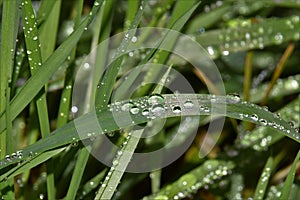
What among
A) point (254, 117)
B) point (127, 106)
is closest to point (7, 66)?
point (127, 106)

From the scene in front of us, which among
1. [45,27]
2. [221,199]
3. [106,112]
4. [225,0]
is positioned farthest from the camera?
[225,0]

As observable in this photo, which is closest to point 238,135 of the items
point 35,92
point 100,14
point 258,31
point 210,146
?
point 210,146

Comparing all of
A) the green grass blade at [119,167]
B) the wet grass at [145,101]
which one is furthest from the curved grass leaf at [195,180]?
the green grass blade at [119,167]

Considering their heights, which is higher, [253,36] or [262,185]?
[253,36]

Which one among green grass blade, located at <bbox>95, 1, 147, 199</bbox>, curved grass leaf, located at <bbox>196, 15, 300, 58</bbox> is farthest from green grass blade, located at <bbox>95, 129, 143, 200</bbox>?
curved grass leaf, located at <bbox>196, 15, 300, 58</bbox>

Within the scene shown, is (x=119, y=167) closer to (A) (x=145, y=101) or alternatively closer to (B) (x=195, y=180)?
(A) (x=145, y=101)

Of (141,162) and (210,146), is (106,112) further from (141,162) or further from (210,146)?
(210,146)

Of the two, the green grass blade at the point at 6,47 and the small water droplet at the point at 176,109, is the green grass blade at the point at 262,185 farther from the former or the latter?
the green grass blade at the point at 6,47

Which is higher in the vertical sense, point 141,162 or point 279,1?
point 279,1
